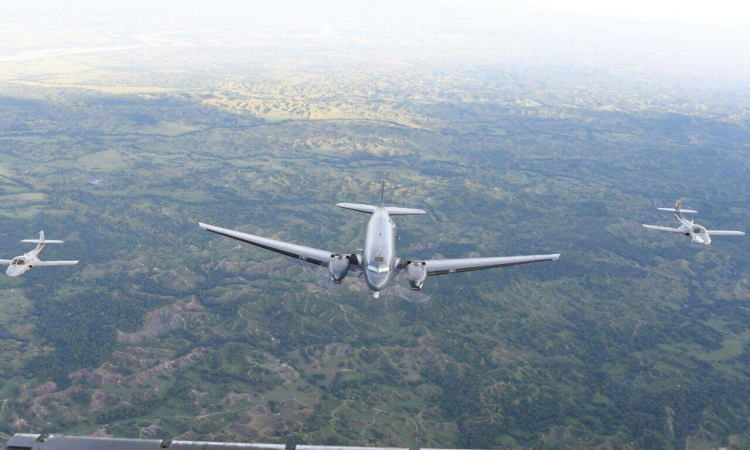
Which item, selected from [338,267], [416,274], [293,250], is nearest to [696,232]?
[416,274]

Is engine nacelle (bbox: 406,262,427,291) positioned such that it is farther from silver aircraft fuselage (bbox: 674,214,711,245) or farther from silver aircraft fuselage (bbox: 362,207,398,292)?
silver aircraft fuselage (bbox: 674,214,711,245)

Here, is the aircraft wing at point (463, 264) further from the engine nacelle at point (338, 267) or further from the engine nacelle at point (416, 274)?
the engine nacelle at point (338, 267)

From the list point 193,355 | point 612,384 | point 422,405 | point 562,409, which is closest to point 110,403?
point 193,355

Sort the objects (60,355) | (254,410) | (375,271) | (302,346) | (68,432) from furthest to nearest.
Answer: (302,346) < (60,355) < (254,410) < (68,432) < (375,271)

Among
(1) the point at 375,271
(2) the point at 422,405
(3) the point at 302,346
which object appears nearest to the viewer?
(1) the point at 375,271

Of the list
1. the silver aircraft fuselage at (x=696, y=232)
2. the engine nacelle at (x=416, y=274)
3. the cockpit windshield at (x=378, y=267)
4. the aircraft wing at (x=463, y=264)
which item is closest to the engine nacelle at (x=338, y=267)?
the cockpit windshield at (x=378, y=267)

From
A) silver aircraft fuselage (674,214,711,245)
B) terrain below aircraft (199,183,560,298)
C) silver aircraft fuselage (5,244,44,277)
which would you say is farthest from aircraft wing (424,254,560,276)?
silver aircraft fuselage (5,244,44,277)

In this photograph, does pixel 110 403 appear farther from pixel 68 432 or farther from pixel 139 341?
pixel 139 341
